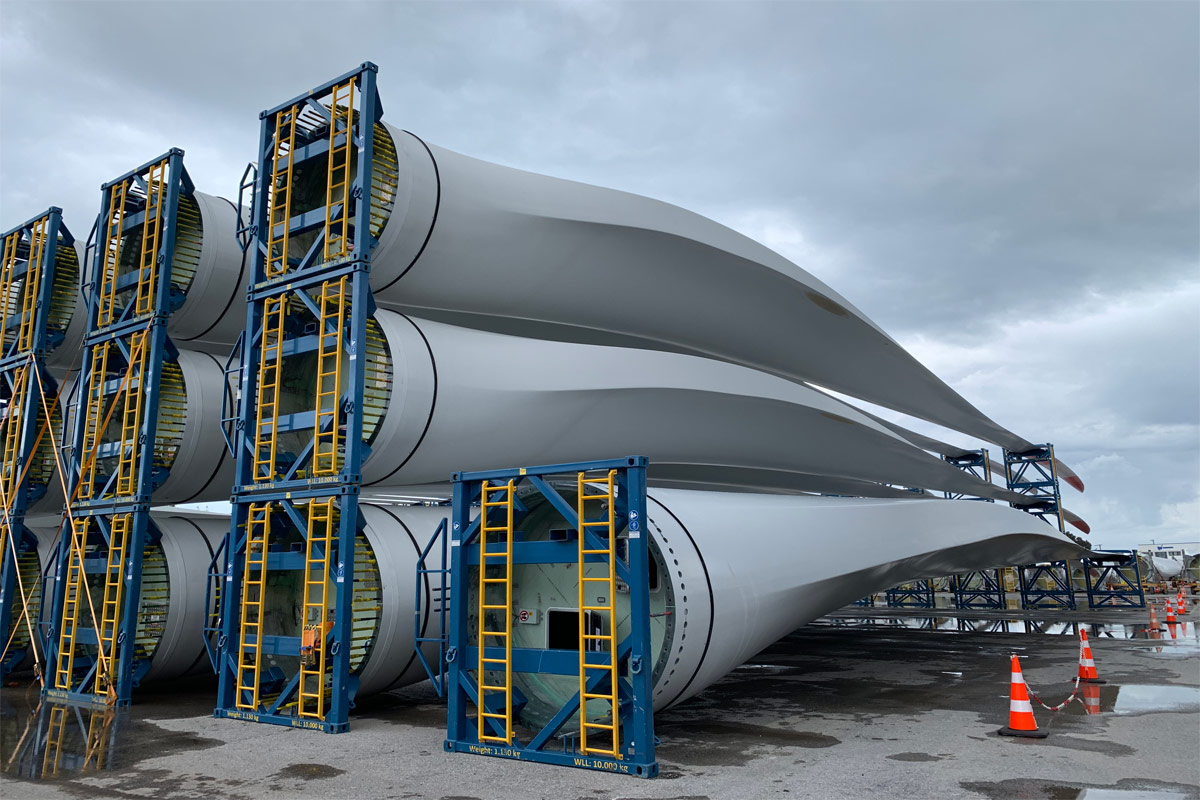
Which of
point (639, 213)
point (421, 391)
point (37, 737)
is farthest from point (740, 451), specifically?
point (37, 737)

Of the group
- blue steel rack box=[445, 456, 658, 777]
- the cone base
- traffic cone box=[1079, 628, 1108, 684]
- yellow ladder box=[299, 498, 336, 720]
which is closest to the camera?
blue steel rack box=[445, 456, 658, 777]

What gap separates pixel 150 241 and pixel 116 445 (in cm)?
386

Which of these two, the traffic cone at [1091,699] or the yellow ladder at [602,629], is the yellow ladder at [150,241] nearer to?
the yellow ladder at [602,629]

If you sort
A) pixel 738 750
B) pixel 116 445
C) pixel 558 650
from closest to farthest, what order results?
pixel 558 650, pixel 738 750, pixel 116 445

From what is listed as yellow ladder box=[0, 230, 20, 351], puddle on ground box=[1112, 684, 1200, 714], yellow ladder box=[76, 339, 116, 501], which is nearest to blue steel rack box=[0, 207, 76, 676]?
yellow ladder box=[0, 230, 20, 351]

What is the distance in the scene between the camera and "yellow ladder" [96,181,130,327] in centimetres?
1625

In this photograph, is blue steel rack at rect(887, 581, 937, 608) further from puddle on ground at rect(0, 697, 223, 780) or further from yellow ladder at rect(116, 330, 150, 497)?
puddle on ground at rect(0, 697, 223, 780)

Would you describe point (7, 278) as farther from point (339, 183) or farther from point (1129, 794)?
point (1129, 794)

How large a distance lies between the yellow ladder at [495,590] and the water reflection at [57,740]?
164 inches

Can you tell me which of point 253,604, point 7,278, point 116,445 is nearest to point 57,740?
point 253,604

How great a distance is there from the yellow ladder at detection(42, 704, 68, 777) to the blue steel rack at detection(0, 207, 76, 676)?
3798mm

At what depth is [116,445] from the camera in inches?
602

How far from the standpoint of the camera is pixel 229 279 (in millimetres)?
16297

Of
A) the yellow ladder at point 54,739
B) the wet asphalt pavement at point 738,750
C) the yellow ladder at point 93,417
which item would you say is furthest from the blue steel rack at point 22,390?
the yellow ladder at point 54,739
